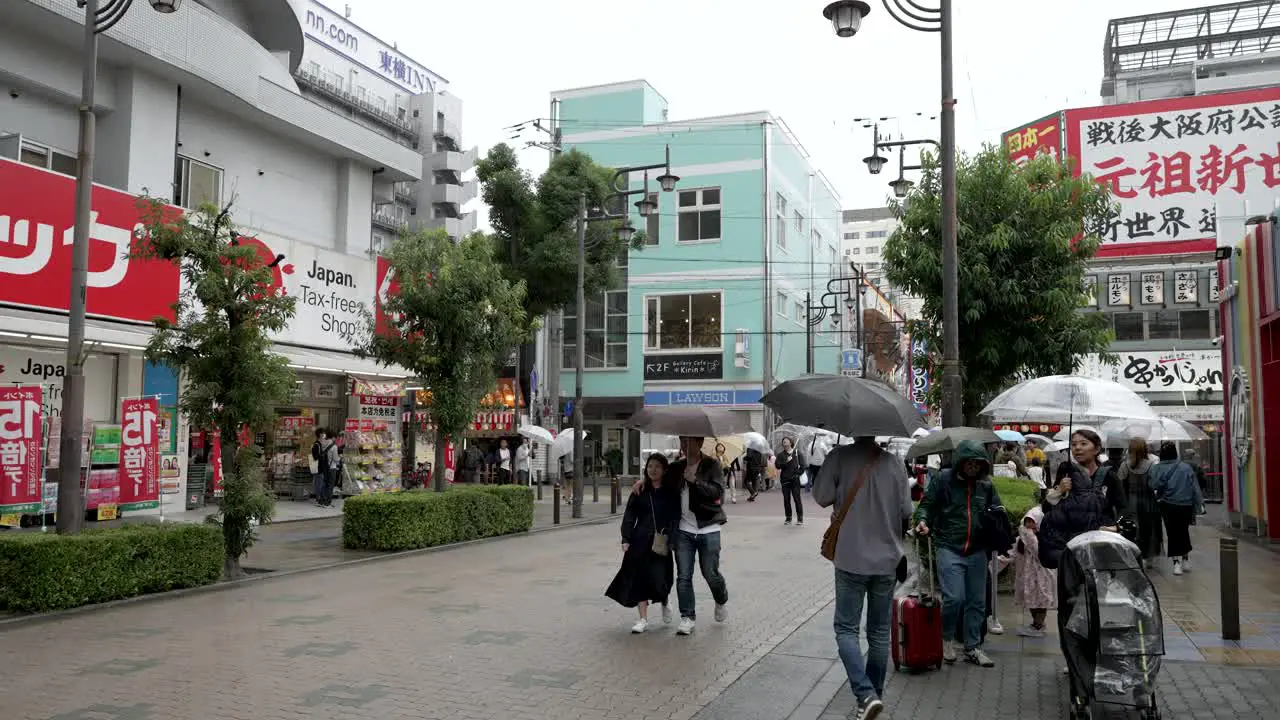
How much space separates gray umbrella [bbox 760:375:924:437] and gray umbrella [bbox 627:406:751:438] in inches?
71.4

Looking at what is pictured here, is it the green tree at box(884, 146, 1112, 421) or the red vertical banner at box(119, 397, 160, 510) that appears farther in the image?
the red vertical banner at box(119, 397, 160, 510)

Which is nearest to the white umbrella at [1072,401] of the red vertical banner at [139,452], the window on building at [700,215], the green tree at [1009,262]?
the green tree at [1009,262]

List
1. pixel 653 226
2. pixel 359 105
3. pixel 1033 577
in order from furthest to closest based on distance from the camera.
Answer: pixel 359 105, pixel 653 226, pixel 1033 577

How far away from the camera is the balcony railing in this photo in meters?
54.9

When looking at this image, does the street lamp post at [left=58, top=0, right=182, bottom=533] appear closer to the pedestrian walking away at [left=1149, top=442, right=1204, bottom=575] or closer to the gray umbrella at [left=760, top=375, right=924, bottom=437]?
the gray umbrella at [left=760, top=375, right=924, bottom=437]

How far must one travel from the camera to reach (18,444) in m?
13.6

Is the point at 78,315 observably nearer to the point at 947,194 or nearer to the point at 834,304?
the point at 947,194

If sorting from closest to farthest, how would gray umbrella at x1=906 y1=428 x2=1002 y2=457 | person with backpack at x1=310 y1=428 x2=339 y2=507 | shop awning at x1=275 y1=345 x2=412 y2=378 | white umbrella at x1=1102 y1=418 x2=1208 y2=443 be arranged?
gray umbrella at x1=906 y1=428 x2=1002 y2=457 < white umbrella at x1=1102 y1=418 x2=1208 y2=443 < shop awning at x1=275 y1=345 x2=412 y2=378 < person with backpack at x1=310 y1=428 x2=339 y2=507

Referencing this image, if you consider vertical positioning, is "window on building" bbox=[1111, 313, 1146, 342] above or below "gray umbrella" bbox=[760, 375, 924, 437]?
above

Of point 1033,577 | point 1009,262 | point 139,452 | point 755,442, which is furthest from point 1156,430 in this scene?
point 755,442

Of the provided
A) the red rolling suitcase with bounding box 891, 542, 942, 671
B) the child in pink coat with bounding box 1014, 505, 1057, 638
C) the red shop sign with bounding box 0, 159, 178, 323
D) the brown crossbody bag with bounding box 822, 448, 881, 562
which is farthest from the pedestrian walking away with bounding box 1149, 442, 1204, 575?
the red shop sign with bounding box 0, 159, 178, 323

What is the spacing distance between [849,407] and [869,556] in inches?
37.3

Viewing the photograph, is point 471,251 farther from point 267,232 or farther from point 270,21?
point 270,21

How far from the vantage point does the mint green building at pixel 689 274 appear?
124ft
